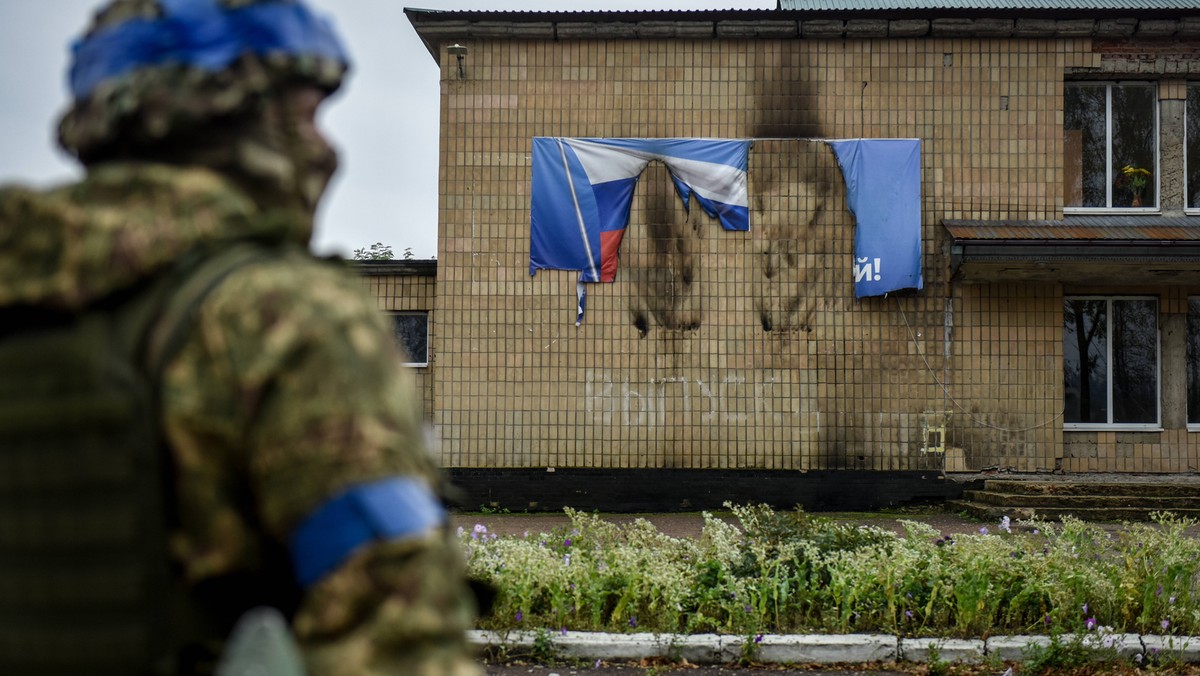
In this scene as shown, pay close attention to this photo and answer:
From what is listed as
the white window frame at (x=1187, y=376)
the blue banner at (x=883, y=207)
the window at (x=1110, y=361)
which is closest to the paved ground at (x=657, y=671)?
the blue banner at (x=883, y=207)

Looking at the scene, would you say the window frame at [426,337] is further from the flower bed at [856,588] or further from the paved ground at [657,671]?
the paved ground at [657,671]

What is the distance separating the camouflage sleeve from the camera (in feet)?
4.42

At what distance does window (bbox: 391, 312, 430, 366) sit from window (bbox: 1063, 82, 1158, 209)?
9.37m

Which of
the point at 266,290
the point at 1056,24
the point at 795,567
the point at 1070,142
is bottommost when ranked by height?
the point at 795,567

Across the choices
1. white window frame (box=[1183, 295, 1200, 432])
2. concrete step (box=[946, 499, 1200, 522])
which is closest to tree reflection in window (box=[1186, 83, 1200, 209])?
white window frame (box=[1183, 295, 1200, 432])

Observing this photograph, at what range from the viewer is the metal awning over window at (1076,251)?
46.5ft

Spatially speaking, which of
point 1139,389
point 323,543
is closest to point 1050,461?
point 1139,389

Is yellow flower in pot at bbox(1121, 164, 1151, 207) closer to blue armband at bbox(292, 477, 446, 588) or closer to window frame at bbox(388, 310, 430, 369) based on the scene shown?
window frame at bbox(388, 310, 430, 369)

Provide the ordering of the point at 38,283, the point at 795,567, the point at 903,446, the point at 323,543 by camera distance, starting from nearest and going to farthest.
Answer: the point at 323,543 < the point at 38,283 < the point at 795,567 < the point at 903,446

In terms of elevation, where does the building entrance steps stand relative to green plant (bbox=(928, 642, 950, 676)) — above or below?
above

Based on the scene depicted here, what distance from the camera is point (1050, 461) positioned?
15.1m

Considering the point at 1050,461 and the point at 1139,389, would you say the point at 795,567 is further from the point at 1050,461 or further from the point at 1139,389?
the point at 1139,389

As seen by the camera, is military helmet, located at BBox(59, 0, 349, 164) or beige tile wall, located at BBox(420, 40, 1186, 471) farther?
beige tile wall, located at BBox(420, 40, 1186, 471)

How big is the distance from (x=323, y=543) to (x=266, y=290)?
1.10 ft
